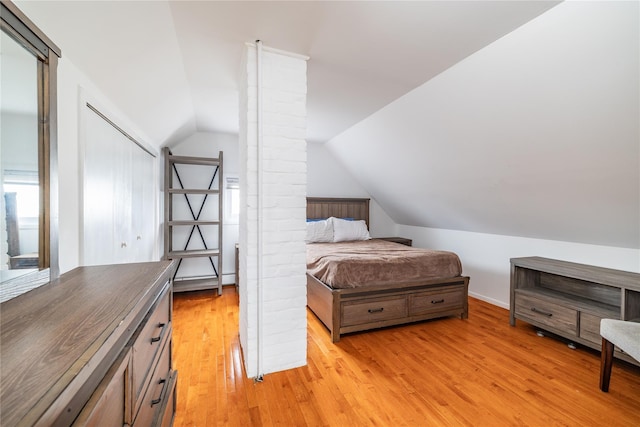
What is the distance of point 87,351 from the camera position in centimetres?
51

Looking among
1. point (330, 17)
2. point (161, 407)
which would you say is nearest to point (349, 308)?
point (161, 407)

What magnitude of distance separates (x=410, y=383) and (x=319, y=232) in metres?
2.43

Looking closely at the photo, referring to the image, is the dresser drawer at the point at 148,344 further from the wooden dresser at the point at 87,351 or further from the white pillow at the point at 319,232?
the white pillow at the point at 319,232

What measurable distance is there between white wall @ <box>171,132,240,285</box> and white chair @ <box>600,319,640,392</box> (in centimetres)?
386

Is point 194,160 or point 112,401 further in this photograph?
point 194,160

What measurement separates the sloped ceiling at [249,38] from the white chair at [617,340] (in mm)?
1888

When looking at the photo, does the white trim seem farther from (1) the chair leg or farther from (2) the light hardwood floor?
(1) the chair leg

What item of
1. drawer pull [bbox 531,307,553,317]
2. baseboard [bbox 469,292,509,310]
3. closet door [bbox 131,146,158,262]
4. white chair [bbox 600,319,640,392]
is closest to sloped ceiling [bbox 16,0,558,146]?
closet door [bbox 131,146,158,262]

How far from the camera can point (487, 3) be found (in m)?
1.43

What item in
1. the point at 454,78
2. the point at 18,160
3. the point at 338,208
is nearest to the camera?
the point at 18,160

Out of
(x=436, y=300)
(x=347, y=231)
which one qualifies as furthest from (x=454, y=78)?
(x=347, y=231)

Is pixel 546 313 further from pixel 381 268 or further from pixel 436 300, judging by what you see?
pixel 381 268

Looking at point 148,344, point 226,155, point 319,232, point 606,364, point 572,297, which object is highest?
point 226,155

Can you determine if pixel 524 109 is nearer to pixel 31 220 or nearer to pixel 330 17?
pixel 330 17
